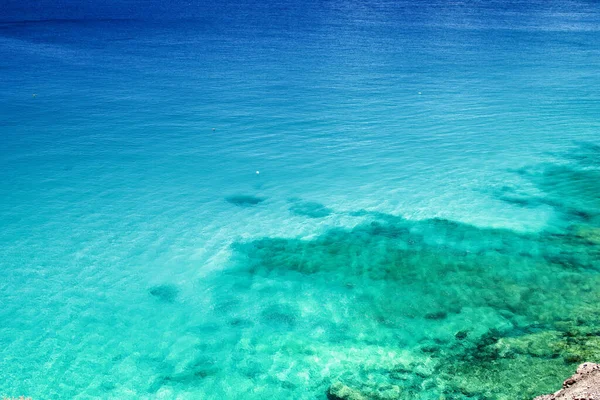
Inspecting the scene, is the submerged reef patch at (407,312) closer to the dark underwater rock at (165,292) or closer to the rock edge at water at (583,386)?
the dark underwater rock at (165,292)

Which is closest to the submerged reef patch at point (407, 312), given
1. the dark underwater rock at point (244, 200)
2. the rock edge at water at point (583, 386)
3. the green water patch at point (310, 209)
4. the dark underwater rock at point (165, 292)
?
the dark underwater rock at point (165, 292)

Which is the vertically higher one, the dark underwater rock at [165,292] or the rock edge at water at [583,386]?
the rock edge at water at [583,386]

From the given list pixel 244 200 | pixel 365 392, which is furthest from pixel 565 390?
pixel 244 200

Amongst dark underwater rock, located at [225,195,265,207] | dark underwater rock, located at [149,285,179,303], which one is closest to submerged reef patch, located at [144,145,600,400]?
dark underwater rock, located at [149,285,179,303]

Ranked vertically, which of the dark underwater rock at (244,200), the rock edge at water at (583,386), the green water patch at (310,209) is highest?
the rock edge at water at (583,386)

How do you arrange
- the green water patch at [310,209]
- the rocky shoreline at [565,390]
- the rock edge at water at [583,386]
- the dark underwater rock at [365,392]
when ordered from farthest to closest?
1. the green water patch at [310,209]
2. the dark underwater rock at [365,392]
3. the rocky shoreline at [565,390]
4. the rock edge at water at [583,386]

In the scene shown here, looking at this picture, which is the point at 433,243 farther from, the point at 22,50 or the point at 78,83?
the point at 22,50
